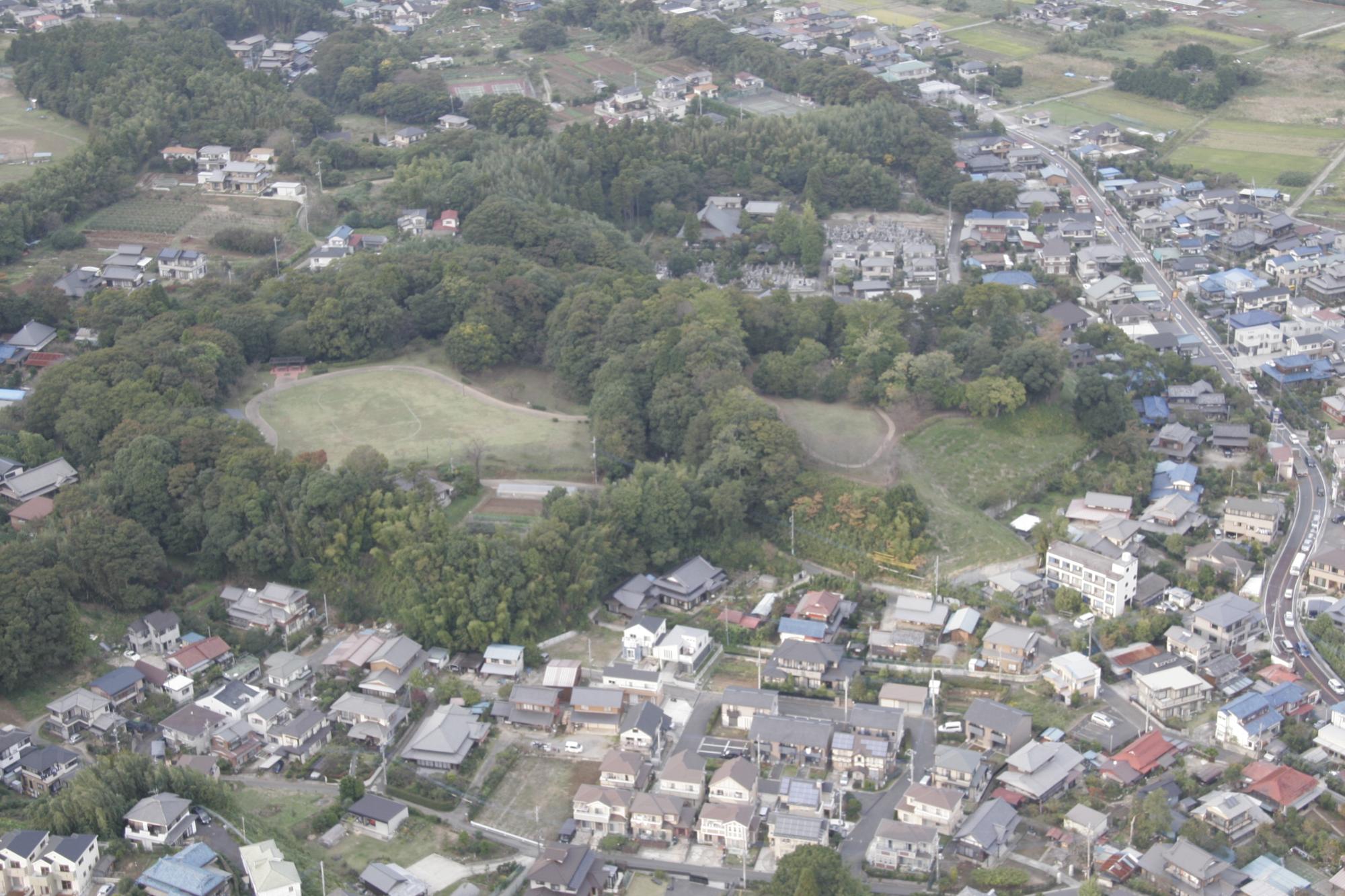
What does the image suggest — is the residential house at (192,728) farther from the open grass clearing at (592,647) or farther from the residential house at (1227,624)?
the residential house at (1227,624)

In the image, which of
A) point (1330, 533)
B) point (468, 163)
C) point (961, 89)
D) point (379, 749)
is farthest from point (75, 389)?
point (961, 89)

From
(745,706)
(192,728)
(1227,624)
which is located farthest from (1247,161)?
(192,728)

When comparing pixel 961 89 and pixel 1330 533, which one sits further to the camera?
pixel 961 89

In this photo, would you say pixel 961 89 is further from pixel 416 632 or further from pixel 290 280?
pixel 416 632

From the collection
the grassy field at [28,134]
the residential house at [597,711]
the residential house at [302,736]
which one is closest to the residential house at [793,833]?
the residential house at [597,711]

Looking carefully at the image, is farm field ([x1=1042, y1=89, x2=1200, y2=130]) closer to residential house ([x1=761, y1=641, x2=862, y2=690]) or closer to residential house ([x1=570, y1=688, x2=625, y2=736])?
residential house ([x1=761, y1=641, x2=862, y2=690])

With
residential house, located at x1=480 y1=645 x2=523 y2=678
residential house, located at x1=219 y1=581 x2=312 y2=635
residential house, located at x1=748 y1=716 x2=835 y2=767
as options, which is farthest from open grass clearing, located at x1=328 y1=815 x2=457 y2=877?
residential house, located at x1=219 y1=581 x2=312 y2=635

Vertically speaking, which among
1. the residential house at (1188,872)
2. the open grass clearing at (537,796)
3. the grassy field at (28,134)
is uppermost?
the grassy field at (28,134)
